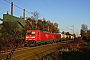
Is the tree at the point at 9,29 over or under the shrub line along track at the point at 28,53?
over

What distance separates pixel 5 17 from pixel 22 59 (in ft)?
139

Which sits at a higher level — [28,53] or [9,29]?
[9,29]

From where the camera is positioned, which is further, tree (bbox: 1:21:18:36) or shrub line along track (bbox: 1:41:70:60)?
tree (bbox: 1:21:18:36)

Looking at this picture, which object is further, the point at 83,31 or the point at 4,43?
the point at 83,31

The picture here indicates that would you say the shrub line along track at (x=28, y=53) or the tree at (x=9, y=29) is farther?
the tree at (x=9, y=29)

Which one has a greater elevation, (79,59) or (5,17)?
(5,17)

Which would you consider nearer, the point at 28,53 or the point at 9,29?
the point at 28,53

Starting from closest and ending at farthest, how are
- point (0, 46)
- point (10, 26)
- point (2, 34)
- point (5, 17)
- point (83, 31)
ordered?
point (0, 46) → point (2, 34) → point (10, 26) → point (5, 17) → point (83, 31)

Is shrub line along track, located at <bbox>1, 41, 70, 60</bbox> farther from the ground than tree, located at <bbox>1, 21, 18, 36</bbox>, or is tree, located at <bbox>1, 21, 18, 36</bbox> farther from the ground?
tree, located at <bbox>1, 21, 18, 36</bbox>

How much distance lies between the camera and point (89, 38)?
71062 millimetres

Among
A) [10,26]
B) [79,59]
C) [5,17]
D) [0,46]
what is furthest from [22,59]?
[5,17]

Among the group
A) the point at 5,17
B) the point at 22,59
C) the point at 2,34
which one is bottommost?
the point at 22,59

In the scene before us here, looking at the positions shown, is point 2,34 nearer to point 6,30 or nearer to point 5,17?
point 6,30

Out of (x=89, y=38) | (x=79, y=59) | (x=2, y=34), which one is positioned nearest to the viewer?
(x=79, y=59)
